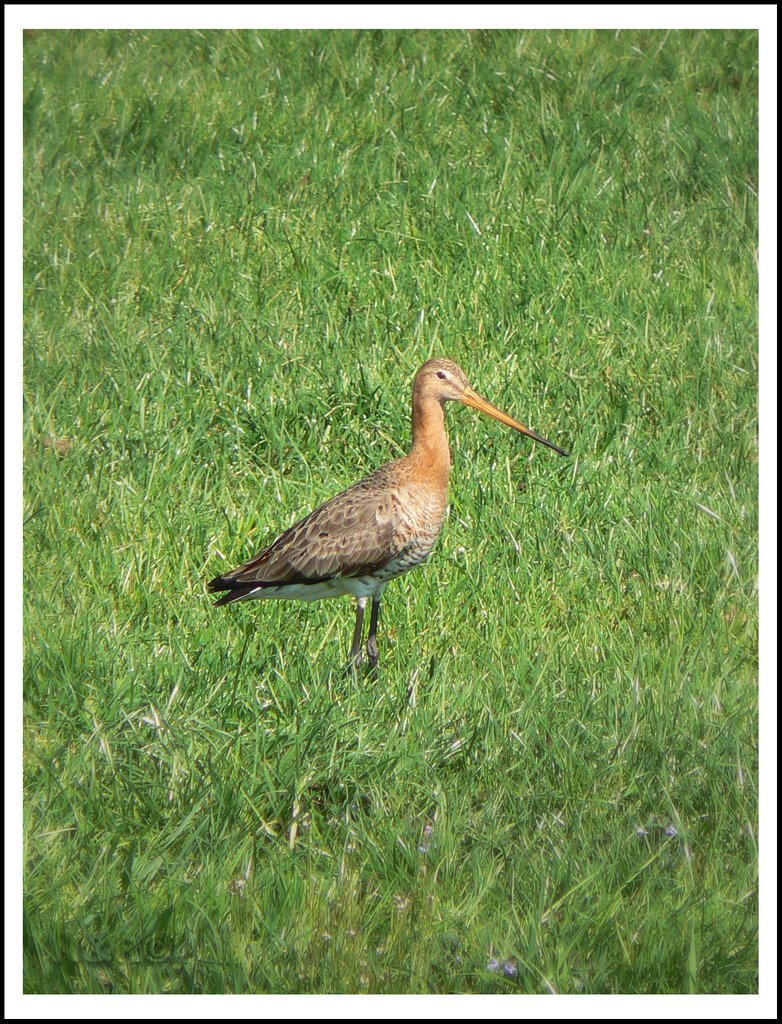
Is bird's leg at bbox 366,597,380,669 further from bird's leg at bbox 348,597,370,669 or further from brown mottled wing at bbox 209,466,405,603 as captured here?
brown mottled wing at bbox 209,466,405,603

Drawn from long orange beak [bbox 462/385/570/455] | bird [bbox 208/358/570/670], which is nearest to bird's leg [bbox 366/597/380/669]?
bird [bbox 208/358/570/670]

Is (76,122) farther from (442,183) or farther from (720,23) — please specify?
(720,23)

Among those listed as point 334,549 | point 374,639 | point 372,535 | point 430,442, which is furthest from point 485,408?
point 374,639

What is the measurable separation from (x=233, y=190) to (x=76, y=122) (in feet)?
4.50

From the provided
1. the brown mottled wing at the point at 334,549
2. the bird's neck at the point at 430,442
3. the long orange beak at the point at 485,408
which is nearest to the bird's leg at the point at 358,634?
the brown mottled wing at the point at 334,549

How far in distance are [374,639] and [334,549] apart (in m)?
0.47

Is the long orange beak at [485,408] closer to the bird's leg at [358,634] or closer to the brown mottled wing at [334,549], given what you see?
the brown mottled wing at [334,549]

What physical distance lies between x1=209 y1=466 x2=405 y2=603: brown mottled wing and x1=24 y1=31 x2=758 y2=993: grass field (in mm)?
291

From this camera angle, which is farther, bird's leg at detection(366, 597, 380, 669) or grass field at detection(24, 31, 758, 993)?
bird's leg at detection(366, 597, 380, 669)

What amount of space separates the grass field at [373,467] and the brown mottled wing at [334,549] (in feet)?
0.96

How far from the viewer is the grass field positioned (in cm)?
434

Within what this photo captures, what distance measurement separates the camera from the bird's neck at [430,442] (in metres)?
5.95

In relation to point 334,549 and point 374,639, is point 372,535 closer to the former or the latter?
point 334,549

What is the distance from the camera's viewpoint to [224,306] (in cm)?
799
